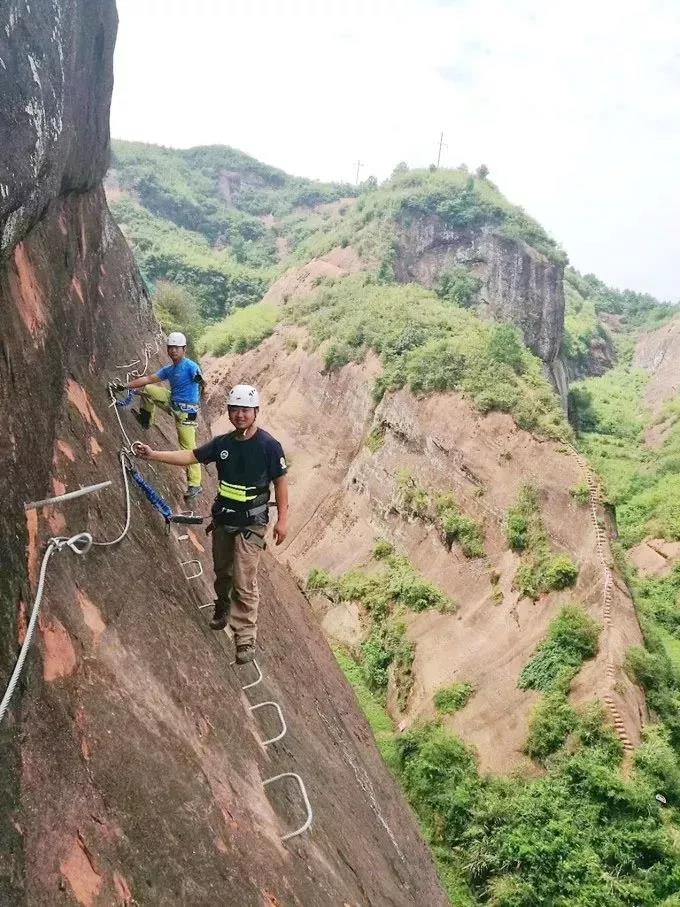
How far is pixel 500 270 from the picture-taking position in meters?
43.3

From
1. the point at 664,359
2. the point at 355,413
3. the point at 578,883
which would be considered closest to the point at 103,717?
the point at 578,883

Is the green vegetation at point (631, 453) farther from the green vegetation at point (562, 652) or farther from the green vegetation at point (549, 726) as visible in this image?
the green vegetation at point (549, 726)

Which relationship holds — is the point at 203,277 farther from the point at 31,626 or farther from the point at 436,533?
the point at 31,626

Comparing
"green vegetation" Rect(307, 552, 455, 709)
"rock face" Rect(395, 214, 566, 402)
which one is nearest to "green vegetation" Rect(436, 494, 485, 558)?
"green vegetation" Rect(307, 552, 455, 709)

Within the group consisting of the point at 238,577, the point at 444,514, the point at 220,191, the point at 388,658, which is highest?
the point at 220,191

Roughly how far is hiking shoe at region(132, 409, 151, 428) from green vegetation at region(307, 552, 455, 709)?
13.3 metres

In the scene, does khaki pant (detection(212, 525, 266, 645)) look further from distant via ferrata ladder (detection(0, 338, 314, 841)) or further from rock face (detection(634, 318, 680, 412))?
rock face (detection(634, 318, 680, 412))

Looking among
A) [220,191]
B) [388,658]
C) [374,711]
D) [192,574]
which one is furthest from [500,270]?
[220,191]

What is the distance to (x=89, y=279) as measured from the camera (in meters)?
9.64

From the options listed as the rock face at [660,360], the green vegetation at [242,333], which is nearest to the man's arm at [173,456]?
the green vegetation at [242,333]

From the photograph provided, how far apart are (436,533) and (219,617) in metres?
17.1

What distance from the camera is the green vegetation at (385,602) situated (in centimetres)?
1984

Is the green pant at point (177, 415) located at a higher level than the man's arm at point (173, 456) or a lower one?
lower

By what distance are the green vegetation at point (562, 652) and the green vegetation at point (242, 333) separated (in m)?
26.9
